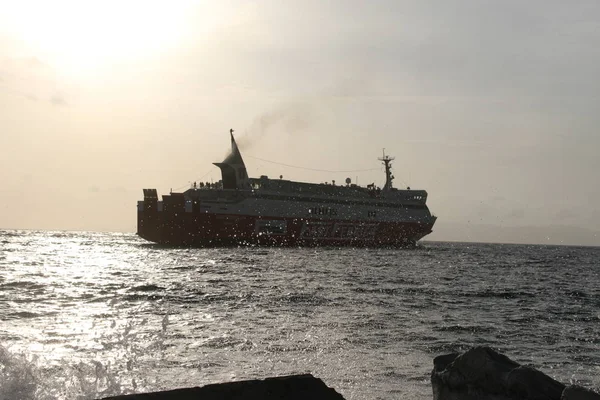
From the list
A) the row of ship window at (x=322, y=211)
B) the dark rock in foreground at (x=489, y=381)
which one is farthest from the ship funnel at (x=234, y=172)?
the dark rock in foreground at (x=489, y=381)

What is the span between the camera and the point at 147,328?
1341cm

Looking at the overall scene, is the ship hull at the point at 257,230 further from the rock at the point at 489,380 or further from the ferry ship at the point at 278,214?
the rock at the point at 489,380

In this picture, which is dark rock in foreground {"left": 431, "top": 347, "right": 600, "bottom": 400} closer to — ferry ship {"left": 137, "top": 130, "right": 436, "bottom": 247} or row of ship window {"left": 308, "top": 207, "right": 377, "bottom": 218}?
ferry ship {"left": 137, "top": 130, "right": 436, "bottom": 247}

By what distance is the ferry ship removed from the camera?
6906 cm

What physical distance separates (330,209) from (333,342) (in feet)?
223

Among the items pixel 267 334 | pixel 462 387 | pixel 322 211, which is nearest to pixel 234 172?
pixel 322 211

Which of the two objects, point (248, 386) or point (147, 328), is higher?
point (248, 386)

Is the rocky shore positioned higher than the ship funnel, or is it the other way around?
the ship funnel

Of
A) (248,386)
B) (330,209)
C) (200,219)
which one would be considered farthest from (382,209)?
(248,386)

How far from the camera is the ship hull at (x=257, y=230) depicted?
68.7m

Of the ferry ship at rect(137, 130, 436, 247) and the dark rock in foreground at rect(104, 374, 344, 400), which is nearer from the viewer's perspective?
the dark rock in foreground at rect(104, 374, 344, 400)

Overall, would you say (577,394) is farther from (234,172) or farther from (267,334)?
(234,172)

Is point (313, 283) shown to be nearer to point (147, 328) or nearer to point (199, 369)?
point (147, 328)

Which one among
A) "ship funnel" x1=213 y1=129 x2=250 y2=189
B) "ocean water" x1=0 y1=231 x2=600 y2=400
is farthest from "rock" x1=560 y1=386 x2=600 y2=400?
"ship funnel" x1=213 y1=129 x2=250 y2=189
